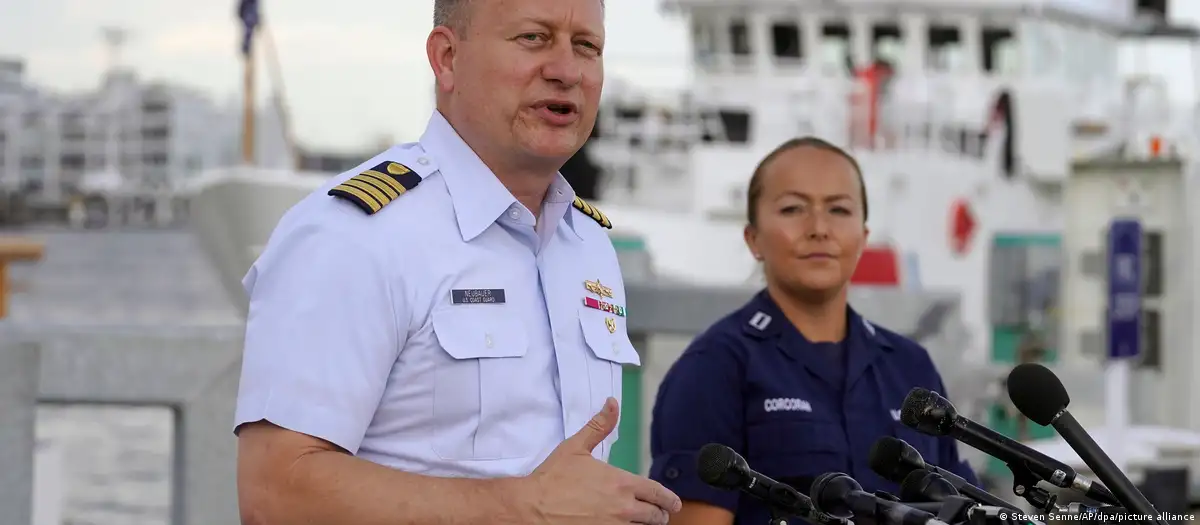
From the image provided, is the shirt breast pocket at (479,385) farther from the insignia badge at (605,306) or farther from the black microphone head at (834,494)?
the black microphone head at (834,494)

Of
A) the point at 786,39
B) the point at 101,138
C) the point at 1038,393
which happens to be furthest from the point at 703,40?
the point at 101,138

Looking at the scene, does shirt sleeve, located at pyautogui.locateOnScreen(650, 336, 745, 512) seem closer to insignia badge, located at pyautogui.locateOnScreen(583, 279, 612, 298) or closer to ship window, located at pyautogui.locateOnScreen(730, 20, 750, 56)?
insignia badge, located at pyautogui.locateOnScreen(583, 279, 612, 298)

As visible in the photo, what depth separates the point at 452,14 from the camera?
2.14 m

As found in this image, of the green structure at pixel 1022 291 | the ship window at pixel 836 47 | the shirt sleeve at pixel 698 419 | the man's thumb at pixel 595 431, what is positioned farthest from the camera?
the ship window at pixel 836 47

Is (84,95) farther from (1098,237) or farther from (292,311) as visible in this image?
(292,311)

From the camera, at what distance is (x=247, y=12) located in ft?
47.1

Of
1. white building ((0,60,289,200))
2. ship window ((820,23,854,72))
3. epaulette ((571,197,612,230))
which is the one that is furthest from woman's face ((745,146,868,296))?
white building ((0,60,289,200))

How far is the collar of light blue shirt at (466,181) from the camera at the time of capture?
2100 mm

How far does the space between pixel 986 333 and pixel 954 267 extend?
873 mm

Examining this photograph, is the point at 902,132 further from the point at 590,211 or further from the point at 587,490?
the point at 587,490

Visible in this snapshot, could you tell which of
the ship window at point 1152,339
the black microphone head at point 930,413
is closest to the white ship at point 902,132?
the ship window at point 1152,339

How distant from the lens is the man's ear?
7.04 ft

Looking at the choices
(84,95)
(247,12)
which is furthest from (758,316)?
(84,95)

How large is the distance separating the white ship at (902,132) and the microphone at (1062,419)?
1421 centimetres
